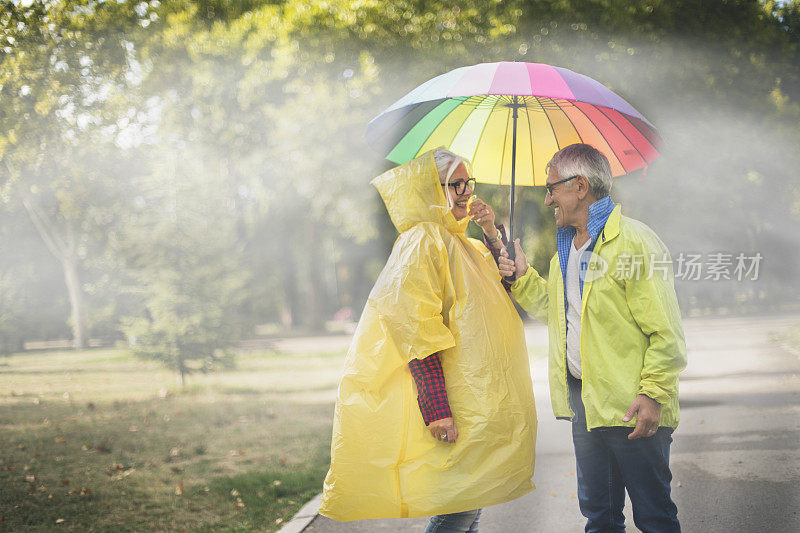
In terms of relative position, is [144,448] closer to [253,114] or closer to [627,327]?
[627,327]

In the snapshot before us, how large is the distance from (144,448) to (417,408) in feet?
17.3

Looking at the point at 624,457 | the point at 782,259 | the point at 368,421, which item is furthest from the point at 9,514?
the point at 782,259

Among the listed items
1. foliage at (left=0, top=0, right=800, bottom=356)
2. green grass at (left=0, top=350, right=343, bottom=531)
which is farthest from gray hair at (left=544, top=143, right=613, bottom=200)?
green grass at (left=0, top=350, right=343, bottom=531)

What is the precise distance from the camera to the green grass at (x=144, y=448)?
5.03m

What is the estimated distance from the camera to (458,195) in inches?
122

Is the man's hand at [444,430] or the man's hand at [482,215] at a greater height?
the man's hand at [482,215]

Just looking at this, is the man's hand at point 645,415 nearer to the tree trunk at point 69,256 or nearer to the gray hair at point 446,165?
the gray hair at point 446,165

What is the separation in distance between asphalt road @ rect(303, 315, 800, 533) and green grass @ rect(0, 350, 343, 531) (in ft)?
3.61

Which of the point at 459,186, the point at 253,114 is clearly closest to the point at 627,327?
the point at 459,186

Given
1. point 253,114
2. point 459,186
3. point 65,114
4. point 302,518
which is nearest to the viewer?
point 459,186

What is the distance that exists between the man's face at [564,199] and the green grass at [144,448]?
10.6 ft

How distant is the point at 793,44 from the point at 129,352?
1239cm

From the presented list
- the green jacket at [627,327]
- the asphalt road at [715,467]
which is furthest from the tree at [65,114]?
the green jacket at [627,327]

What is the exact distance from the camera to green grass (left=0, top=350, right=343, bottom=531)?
503 cm
